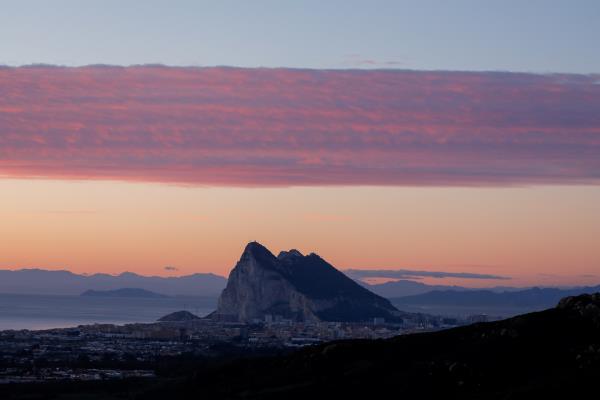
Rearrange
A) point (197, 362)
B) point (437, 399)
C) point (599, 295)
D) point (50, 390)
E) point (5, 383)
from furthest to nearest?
point (197, 362), point (5, 383), point (50, 390), point (599, 295), point (437, 399)

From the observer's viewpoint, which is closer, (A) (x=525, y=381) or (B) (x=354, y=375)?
(A) (x=525, y=381)

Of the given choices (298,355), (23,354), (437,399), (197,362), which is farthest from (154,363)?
(437,399)

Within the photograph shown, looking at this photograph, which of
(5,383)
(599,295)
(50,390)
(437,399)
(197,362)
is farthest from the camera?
(197,362)

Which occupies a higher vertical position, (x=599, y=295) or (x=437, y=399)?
(x=599, y=295)

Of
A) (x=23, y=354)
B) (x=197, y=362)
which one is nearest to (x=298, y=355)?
(x=197, y=362)

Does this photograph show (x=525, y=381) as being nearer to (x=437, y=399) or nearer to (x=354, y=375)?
(x=437, y=399)

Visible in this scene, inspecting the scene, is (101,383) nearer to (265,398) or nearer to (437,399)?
(265,398)
